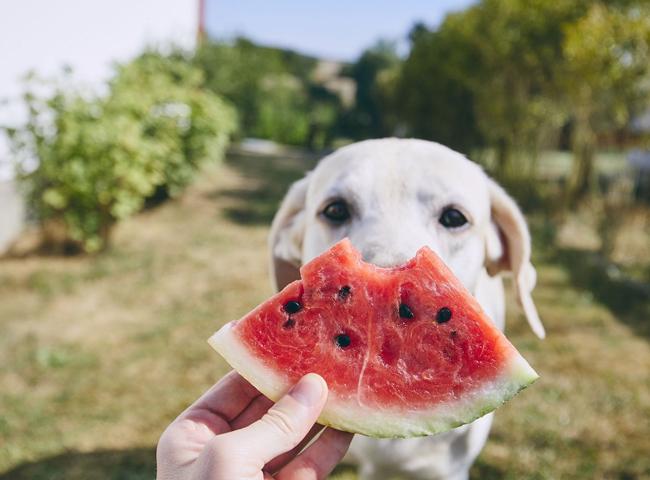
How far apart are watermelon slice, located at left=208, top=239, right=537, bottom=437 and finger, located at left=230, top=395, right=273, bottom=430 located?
440mm

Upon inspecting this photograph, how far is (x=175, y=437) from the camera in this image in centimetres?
194

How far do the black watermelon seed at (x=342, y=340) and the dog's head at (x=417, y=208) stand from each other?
452mm

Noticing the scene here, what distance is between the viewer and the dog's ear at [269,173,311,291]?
3172mm

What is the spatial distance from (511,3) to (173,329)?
9.73 m

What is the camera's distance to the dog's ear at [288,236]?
3.17m

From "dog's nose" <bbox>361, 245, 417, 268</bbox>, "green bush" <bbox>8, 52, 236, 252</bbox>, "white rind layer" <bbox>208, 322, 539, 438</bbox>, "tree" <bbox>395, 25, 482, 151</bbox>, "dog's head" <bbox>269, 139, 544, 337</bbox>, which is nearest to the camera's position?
"white rind layer" <bbox>208, 322, 539, 438</bbox>

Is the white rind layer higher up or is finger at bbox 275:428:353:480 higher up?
the white rind layer

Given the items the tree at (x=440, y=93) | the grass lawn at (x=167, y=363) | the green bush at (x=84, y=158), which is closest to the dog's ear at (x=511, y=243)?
the grass lawn at (x=167, y=363)

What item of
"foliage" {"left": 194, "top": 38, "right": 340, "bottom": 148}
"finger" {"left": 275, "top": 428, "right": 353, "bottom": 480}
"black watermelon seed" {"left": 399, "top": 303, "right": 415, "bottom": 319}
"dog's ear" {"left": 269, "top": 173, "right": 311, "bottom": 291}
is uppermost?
"black watermelon seed" {"left": 399, "top": 303, "right": 415, "bottom": 319}

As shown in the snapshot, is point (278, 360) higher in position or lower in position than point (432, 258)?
lower

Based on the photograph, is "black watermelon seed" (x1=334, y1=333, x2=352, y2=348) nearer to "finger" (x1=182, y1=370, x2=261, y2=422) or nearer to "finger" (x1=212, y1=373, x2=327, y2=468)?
"finger" (x1=212, y1=373, x2=327, y2=468)

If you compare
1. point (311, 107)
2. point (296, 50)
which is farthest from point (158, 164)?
point (296, 50)

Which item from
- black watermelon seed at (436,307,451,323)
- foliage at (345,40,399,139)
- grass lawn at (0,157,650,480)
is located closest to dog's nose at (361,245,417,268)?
black watermelon seed at (436,307,451,323)

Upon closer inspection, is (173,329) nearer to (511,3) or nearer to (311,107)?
(511,3)
